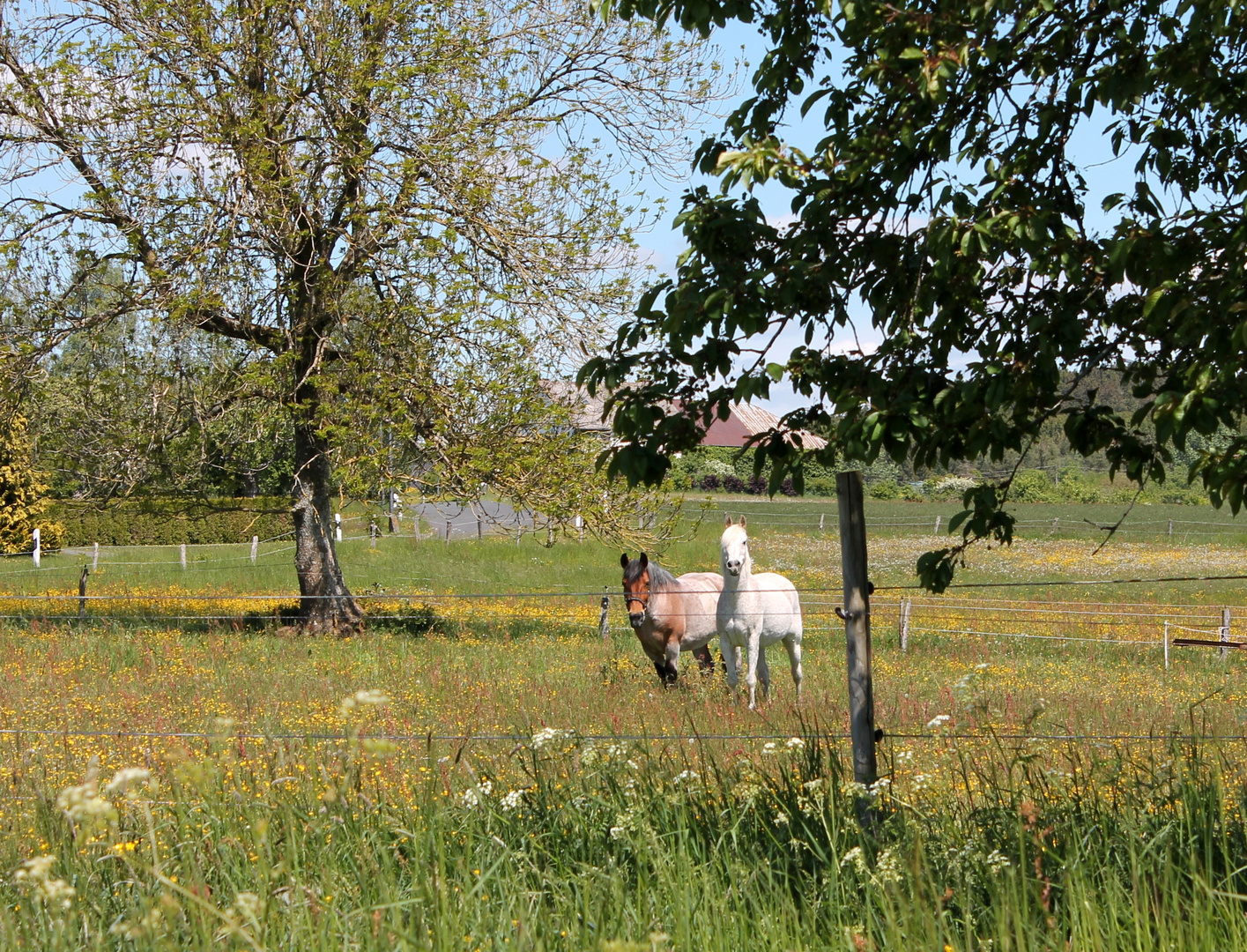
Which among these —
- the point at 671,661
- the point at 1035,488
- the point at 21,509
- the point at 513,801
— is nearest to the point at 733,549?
the point at 671,661

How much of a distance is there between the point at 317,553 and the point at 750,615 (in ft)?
31.3

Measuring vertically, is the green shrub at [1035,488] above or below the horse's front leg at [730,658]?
above

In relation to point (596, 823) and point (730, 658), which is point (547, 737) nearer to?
point (596, 823)

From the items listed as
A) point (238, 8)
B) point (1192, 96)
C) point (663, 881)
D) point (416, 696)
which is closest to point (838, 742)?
point (663, 881)

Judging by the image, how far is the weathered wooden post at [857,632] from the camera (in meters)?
5.05

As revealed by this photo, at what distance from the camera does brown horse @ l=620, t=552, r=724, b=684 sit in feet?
40.3

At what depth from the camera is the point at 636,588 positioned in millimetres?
12242

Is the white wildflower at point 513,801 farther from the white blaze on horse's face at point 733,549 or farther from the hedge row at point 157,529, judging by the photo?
the hedge row at point 157,529

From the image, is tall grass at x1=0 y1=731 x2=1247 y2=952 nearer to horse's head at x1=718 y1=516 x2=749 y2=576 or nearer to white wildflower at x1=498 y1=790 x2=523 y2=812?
white wildflower at x1=498 y1=790 x2=523 y2=812

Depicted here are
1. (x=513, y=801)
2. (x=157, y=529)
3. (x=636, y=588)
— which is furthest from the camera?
(x=157, y=529)

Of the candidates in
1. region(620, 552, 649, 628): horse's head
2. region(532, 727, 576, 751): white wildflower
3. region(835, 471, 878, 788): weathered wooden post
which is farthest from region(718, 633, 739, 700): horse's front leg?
region(835, 471, 878, 788): weathered wooden post

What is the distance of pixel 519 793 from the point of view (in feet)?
15.9

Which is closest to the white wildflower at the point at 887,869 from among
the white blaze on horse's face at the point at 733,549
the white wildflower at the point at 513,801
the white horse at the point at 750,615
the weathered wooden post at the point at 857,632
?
the weathered wooden post at the point at 857,632

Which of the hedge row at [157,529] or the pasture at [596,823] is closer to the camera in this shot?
the pasture at [596,823]
